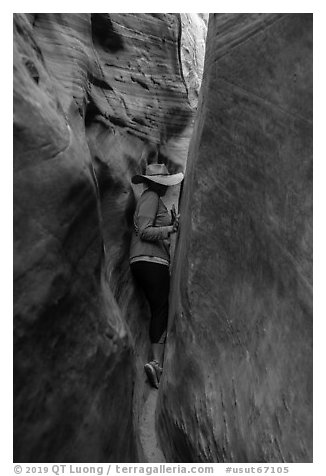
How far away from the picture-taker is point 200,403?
291 centimetres

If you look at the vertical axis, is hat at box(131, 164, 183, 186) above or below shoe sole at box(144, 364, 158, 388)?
above

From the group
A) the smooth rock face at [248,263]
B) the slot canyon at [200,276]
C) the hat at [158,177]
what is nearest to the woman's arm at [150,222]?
the hat at [158,177]

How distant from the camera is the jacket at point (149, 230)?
421cm

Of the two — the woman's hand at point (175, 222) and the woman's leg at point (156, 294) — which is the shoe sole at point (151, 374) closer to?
the woman's leg at point (156, 294)

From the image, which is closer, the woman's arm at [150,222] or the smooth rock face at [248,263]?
the smooth rock face at [248,263]

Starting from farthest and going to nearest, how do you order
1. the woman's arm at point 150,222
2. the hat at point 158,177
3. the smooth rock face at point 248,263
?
the hat at point 158,177 < the woman's arm at point 150,222 < the smooth rock face at point 248,263

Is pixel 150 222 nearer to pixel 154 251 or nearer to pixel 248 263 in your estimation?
pixel 154 251

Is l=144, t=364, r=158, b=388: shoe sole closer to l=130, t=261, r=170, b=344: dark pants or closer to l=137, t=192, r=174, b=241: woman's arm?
l=130, t=261, r=170, b=344: dark pants

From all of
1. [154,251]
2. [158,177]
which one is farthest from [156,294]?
[158,177]

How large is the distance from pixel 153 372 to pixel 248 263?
5.59ft

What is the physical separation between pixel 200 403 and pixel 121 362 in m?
0.55

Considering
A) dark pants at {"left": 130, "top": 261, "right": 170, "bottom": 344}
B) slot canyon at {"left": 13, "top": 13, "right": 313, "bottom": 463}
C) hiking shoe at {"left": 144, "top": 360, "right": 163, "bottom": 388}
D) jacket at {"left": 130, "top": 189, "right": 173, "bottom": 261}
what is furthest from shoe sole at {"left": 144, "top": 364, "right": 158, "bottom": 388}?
jacket at {"left": 130, "top": 189, "right": 173, "bottom": 261}

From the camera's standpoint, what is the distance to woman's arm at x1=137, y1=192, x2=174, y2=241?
4.20 m
